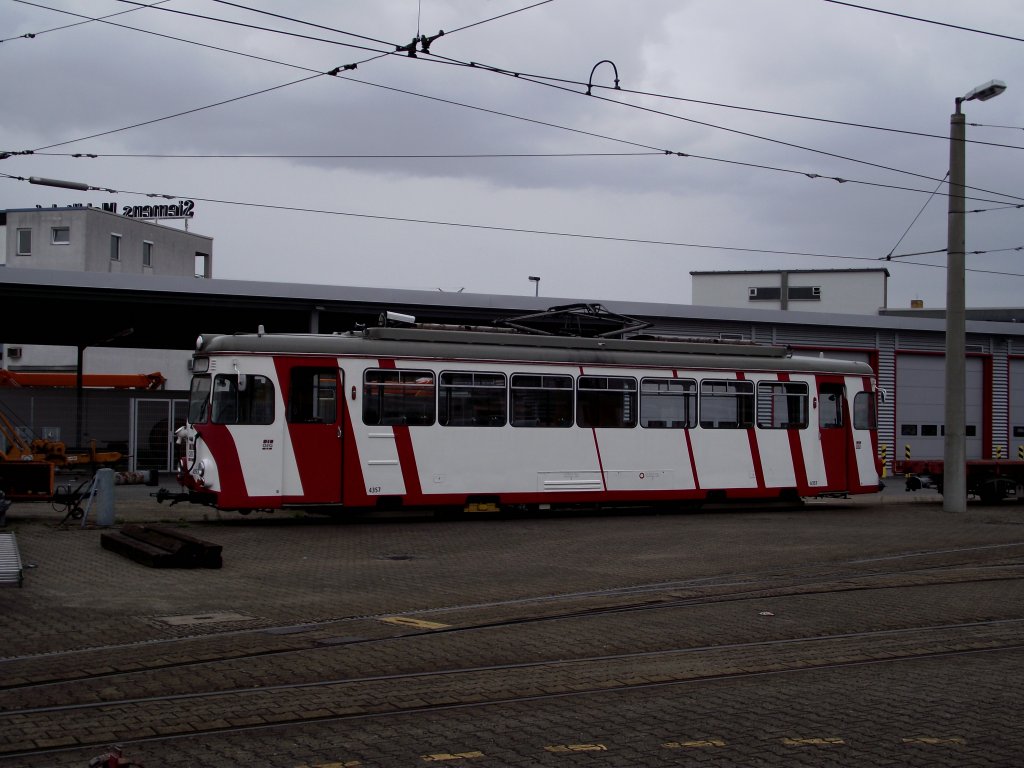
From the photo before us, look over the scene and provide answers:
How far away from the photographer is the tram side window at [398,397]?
19188 millimetres

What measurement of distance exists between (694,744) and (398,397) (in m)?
13.5

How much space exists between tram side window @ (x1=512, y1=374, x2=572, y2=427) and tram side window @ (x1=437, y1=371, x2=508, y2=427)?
0.86 feet

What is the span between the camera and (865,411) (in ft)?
78.9

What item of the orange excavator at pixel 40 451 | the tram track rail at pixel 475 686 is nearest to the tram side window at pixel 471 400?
the orange excavator at pixel 40 451

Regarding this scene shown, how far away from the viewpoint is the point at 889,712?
23.7 ft

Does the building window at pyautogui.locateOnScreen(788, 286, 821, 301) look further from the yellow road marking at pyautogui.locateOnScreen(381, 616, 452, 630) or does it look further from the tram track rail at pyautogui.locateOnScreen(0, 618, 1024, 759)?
the yellow road marking at pyautogui.locateOnScreen(381, 616, 452, 630)

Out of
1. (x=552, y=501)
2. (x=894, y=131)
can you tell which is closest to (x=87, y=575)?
(x=552, y=501)

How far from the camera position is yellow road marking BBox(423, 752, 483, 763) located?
6062 mm

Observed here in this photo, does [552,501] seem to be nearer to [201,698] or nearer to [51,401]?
[201,698]

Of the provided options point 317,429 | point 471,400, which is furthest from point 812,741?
point 471,400

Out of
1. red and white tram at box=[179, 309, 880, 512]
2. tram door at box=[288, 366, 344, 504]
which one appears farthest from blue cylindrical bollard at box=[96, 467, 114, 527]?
tram door at box=[288, 366, 344, 504]

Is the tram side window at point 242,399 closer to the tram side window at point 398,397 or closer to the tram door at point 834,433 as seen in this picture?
the tram side window at point 398,397

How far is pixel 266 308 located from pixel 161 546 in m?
17.4

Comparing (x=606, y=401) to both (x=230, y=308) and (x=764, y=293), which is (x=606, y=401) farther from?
(x=764, y=293)
